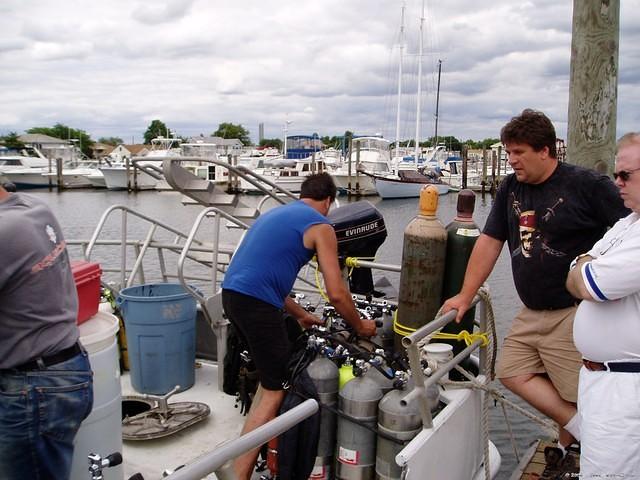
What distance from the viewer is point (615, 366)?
2.37 metres

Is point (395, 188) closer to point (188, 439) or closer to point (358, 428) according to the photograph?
point (188, 439)

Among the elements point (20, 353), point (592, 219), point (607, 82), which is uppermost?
point (607, 82)

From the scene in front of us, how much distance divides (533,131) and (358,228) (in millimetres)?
1745

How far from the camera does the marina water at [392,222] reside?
680cm

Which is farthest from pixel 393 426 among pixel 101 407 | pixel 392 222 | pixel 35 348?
pixel 392 222

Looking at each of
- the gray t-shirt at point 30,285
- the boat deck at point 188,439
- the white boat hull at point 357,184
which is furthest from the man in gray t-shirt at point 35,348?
the white boat hull at point 357,184

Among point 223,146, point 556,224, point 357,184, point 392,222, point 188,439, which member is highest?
point 223,146

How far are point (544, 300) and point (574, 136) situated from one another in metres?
1.01

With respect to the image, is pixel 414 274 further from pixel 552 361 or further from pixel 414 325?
pixel 552 361

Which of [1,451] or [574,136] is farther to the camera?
[574,136]

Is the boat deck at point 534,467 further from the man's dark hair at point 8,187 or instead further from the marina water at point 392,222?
the man's dark hair at point 8,187

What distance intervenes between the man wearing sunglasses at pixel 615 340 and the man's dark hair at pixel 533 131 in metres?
0.69

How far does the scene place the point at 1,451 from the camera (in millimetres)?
2289

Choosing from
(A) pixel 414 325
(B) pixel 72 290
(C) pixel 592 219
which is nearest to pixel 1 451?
(B) pixel 72 290
